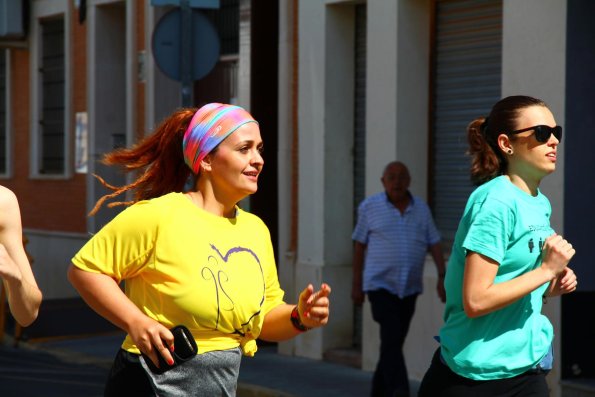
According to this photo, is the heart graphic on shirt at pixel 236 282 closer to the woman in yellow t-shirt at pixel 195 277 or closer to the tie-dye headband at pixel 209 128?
the woman in yellow t-shirt at pixel 195 277

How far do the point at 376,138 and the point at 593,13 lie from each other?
2926mm

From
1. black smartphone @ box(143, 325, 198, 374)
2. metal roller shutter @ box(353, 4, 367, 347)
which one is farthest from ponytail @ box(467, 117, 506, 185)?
metal roller shutter @ box(353, 4, 367, 347)

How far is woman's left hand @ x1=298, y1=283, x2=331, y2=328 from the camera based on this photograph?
4852mm

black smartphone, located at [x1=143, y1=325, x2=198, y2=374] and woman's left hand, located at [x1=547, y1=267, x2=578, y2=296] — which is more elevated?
woman's left hand, located at [x1=547, y1=267, x2=578, y2=296]

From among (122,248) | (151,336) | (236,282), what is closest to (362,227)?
(236,282)

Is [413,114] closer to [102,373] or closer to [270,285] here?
[102,373]

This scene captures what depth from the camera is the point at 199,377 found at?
4.86 meters

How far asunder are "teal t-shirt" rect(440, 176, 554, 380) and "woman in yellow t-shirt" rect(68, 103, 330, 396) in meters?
0.55

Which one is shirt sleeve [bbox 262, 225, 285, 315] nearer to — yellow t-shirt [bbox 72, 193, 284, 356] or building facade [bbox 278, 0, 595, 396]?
yellow t-shirt [bbox 72, 193, 284, 356]

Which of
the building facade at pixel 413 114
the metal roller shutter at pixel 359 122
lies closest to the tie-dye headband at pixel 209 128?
the building facade at pixel 413 114

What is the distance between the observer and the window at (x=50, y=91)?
21.6 meters

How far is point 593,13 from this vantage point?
35.3 ft

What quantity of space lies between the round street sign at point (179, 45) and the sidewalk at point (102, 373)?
2633 mm

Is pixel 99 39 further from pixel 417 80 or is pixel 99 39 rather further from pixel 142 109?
pixel 417 80
